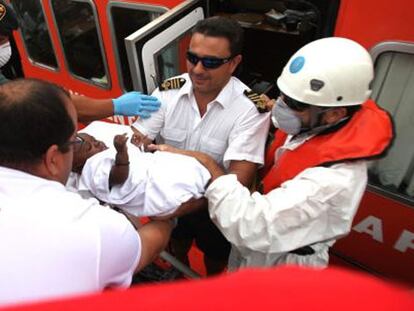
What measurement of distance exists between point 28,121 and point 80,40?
123 inches

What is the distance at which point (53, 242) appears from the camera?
96cm

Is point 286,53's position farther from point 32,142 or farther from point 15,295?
point 15,295

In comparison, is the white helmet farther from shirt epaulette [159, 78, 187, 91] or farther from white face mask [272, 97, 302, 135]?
shirt epaulette [159, 78, 187, 91]

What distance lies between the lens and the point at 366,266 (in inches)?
103

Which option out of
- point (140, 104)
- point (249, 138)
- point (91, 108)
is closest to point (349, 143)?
point (249, 138)

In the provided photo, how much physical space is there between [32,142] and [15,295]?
1.57ft

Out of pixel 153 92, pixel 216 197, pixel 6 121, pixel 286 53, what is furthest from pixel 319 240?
pixel 286 53

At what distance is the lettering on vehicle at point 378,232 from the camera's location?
2.30 m

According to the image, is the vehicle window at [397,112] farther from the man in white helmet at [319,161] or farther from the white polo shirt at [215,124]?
the white polo shirt at [215,124]

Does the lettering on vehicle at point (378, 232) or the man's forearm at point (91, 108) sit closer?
the lettering on vehicle at point (378, 232)

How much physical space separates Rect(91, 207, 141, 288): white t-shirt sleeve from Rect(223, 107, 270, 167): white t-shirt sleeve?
92 cm

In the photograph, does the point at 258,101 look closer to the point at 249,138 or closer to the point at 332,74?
the point at 249,138

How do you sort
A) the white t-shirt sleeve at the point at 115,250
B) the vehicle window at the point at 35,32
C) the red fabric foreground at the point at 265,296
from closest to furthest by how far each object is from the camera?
the red fabric foreground at the point at 265,296, the white t-shirt sleeve at the point at 115,250, the vehicle window at the point at 35,32

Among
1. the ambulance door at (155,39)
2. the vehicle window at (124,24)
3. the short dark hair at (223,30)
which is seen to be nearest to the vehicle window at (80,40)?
the vehicle window at (124,24)
